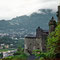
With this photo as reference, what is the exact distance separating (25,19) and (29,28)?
10303 millimetres

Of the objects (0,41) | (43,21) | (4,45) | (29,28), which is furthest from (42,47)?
(29,28)

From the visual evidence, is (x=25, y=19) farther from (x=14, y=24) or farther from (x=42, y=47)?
(x=42, y=47)

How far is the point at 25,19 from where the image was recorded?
135500mm

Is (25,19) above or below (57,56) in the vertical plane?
above

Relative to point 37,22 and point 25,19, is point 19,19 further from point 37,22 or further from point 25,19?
point 37,22

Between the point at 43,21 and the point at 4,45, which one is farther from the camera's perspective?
the point at 43,21

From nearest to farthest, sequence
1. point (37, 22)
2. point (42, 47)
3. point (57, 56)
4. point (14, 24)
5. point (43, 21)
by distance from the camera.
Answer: point (57, 56) < point (42, 47) < point (43, 21) < point (37, 22) < point (14, 24)

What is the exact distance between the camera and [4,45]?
79625 millimetres

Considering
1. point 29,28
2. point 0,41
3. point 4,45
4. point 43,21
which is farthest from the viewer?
point 29,28

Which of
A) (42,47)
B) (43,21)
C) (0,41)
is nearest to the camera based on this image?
(42,47)

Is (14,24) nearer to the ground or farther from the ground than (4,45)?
farther from the ground

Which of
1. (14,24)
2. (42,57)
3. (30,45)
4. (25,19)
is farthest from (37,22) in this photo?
(42,57)

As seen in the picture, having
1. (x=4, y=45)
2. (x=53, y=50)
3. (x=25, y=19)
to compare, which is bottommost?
(x=4, y=45)

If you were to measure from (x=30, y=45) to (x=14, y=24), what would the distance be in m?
123
